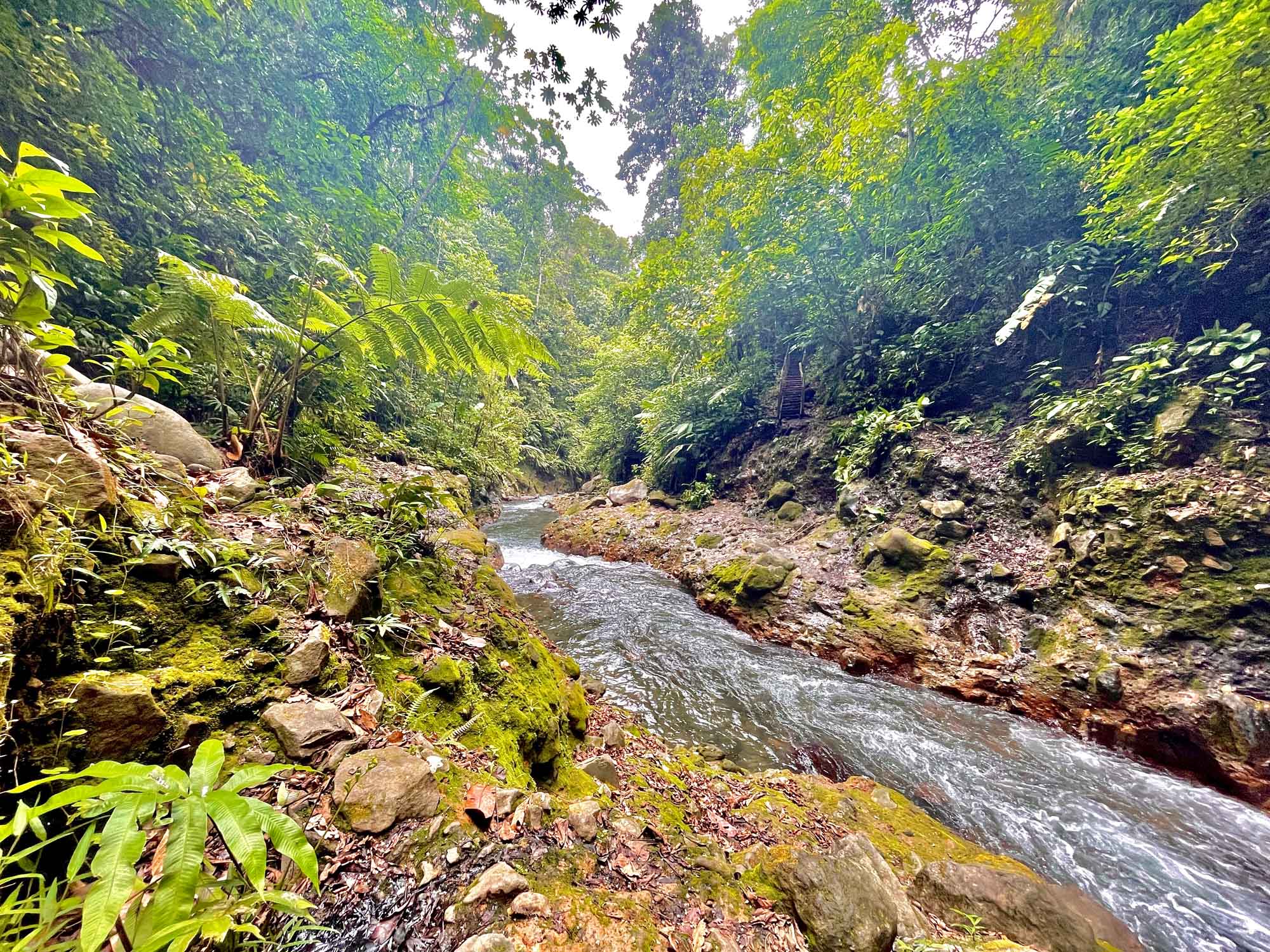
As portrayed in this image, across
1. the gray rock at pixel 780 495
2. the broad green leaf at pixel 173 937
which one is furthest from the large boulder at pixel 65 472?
the gray rock at pixel 780 495

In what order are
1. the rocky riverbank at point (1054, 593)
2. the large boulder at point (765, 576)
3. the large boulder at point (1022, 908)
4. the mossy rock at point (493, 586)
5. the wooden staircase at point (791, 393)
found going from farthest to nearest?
the wooden staircase at point (791, 393), the large boulder at point (765, 576), the mossy rock at point (493, 586), the rocky riverbank at point (1054, 593), the large boulder at point (1022, 908)

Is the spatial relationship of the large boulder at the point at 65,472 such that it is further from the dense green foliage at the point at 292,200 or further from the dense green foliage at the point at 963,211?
→ the dense green foliage at the point at 963,211

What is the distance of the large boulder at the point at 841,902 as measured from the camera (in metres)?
1.72

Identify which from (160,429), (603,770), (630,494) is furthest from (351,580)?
(630,494)

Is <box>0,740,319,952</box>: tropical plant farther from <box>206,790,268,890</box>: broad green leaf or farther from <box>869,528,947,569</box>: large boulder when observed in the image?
<box>869,528,947,569</box>: large boulder

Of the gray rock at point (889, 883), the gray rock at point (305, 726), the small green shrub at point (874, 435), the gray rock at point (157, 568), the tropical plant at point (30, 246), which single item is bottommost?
the gray rock at point (889, 883)

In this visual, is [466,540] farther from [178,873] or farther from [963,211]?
[963,211]

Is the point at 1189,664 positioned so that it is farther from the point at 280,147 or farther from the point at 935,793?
the point at 280,147

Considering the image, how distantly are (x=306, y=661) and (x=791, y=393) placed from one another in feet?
37.3

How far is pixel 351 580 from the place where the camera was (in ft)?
7.98

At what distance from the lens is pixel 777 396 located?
11.3m

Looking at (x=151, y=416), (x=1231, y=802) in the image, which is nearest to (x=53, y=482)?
(x=151, y=416)

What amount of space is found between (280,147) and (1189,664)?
48.0 ft

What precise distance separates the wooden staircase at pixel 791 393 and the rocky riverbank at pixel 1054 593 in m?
3.88
